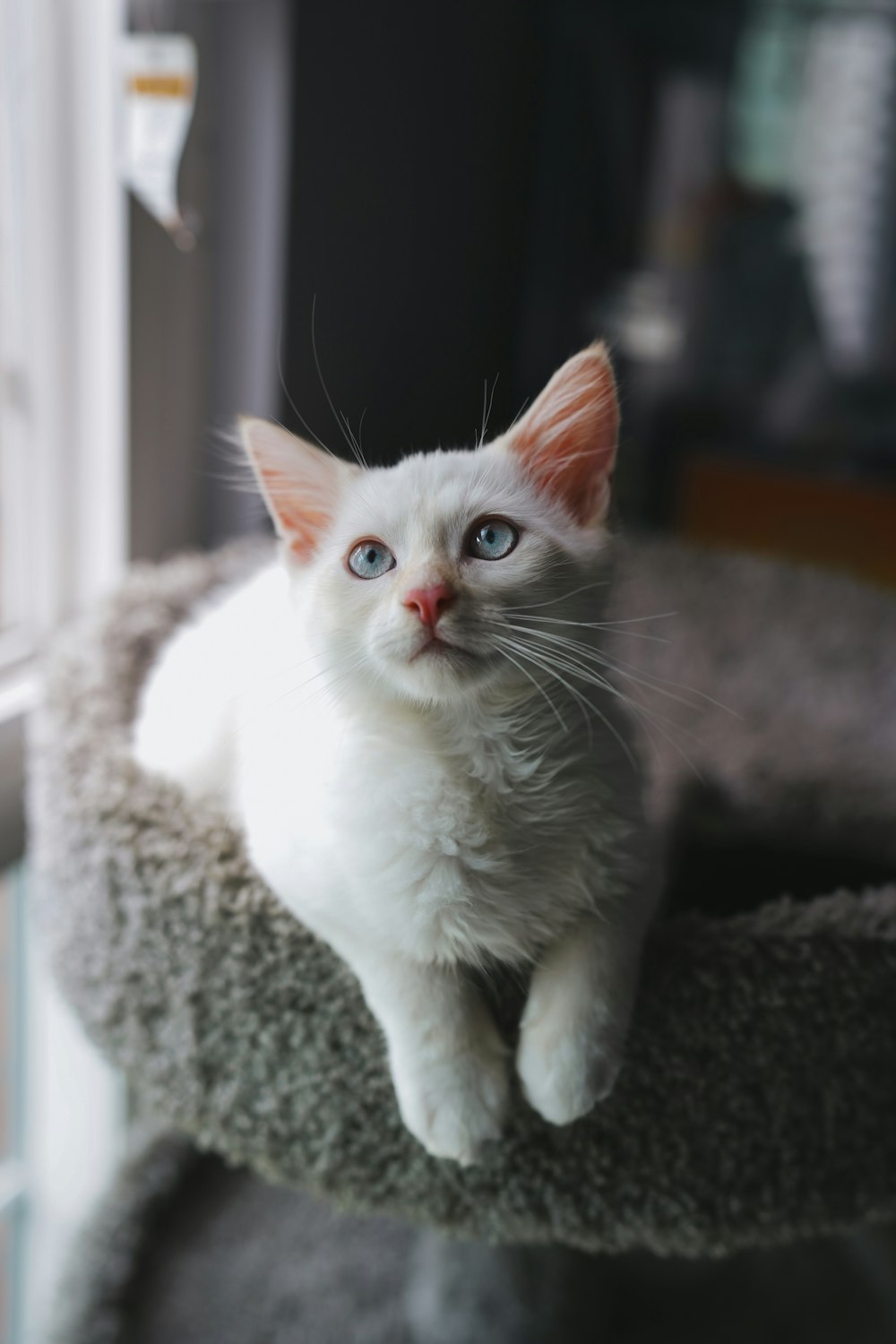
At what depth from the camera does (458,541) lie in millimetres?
628

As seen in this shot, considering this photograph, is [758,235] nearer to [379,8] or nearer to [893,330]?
[893,330]

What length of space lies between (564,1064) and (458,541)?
313 mm

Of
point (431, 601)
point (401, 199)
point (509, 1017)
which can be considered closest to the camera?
point (431, 601)

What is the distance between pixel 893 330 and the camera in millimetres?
2080

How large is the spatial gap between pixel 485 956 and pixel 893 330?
1841mm

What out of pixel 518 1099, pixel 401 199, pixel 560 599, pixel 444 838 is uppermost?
pixel 401 199

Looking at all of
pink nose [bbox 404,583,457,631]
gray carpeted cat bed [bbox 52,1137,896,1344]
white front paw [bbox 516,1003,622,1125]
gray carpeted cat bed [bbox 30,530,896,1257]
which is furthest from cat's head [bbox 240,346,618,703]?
gray carpeted cat bed [bbox 52,1137,896,1344]

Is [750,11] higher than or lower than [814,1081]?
higher

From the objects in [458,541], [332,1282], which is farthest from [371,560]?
[332,1282]

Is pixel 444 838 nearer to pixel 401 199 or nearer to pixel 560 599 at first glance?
pixel 560 599

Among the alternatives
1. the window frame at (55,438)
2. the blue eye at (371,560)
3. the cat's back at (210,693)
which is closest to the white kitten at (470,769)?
the blue eye at (371,560)

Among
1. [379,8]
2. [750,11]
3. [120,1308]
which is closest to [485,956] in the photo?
[120,1308]

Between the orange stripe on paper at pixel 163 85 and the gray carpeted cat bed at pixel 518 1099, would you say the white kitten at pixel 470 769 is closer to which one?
the gray carpeted cat bed at pixel 518 1099

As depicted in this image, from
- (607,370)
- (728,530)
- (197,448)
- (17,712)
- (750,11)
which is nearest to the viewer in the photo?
(607,370)
